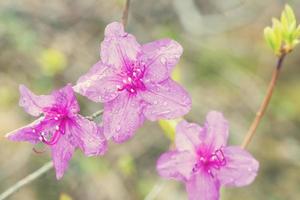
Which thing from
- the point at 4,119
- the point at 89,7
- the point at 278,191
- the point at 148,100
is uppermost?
the point at 89,7

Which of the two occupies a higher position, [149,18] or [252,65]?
[149,18]

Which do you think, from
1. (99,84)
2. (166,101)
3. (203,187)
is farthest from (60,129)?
(203,187)

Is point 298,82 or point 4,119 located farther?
point 298,82

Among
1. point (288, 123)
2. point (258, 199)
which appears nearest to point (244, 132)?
point (258, 199)

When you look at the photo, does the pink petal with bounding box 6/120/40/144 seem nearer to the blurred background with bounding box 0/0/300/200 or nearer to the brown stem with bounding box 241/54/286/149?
the brown stem with bounding box 241/54/286/149

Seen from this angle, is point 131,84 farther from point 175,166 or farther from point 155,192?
point 155,192

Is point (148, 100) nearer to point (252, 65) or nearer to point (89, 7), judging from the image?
point (89, 7)

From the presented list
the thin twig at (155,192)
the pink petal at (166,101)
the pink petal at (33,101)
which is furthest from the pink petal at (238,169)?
the pink petal at (33,101)
